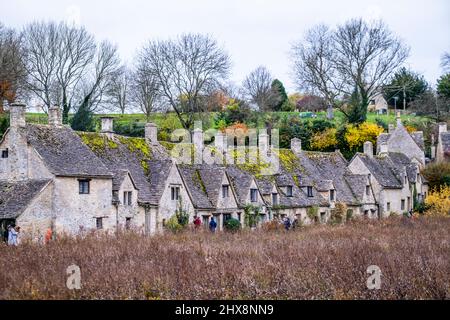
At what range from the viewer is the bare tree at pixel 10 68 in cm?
6062

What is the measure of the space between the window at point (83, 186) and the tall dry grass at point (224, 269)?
8070 mm

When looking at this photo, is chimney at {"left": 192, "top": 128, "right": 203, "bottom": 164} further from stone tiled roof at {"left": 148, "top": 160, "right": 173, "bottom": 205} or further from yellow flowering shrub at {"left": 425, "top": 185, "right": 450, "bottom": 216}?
yellow flowering shrub at {"left": 425, "top": 185, "right": 450, "bottom": 216}

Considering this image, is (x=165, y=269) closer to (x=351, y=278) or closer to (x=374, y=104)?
(x=351, y=278)

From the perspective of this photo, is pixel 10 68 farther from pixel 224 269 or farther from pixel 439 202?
pixel 224 269

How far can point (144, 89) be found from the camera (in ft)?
247

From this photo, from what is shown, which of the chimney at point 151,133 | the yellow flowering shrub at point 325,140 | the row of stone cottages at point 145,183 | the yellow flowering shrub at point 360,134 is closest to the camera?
the row of stone cottages at point 145,183

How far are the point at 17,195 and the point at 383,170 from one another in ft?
127

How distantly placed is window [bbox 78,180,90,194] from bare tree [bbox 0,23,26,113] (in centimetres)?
2716

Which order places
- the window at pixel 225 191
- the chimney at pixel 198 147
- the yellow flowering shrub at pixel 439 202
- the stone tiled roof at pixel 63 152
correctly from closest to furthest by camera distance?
the stone tiled roof at pixel 63 152 < the window at pixel 225 191 < the chimney at pixel 198 147 < the yellow flowering shrub at pixel 439 202

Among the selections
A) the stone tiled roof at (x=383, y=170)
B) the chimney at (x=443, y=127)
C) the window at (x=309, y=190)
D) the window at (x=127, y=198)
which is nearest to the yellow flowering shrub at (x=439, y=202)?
the stone tiled roof at (x=383, y=170)

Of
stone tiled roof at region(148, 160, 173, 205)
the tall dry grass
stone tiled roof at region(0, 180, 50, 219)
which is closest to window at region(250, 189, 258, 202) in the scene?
stone tiled roof at region(148, 160, 173, 205)

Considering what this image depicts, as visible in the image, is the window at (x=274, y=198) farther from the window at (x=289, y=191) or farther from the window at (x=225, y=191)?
the window at (x=225, y=191)

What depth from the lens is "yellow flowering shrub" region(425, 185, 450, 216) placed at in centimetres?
5759

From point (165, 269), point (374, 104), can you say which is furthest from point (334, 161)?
point (374, 104)
